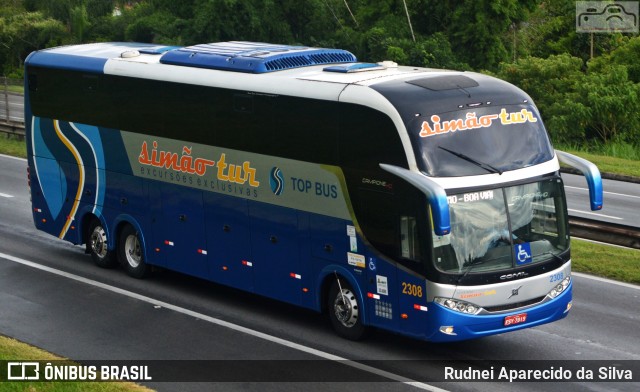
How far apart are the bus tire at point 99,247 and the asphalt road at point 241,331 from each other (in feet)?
0.61

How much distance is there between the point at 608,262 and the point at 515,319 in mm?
6587

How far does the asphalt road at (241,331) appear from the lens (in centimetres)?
1404

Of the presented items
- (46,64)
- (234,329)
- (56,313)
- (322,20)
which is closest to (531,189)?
(234,329)

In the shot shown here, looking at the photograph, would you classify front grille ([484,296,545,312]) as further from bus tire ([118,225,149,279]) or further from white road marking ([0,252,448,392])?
bus tire ([118,225,149,279])

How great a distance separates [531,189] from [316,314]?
172 inches

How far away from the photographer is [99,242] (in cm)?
2002

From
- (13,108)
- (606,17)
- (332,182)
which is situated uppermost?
(332,182)

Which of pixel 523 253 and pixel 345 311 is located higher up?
pixel 523 253

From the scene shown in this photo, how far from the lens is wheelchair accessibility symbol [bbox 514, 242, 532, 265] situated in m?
13.9

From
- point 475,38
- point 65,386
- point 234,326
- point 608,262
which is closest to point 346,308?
point 234,326

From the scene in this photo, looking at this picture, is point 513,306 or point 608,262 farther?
point 608,262

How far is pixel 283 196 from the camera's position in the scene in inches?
620

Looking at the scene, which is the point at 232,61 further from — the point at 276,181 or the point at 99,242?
the point at 99,242

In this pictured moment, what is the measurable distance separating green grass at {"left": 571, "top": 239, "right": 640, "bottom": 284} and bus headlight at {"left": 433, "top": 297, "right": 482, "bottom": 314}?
19.9 ft
